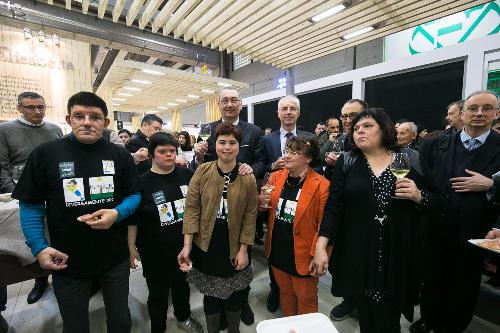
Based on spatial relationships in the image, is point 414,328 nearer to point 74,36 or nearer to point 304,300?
point 304,300

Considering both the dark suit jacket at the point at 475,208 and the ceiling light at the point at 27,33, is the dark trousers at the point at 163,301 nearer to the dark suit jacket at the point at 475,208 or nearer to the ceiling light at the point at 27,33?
the dark suit jacket at the point at 475,208

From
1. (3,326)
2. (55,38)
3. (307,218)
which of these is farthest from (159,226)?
(55,38)

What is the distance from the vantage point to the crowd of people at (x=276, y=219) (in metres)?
1.46

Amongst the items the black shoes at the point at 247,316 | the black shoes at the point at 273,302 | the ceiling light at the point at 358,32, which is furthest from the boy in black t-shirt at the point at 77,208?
the ceiling light at the point at 358,32

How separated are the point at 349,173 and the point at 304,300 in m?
1.01

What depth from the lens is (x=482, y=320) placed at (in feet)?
7.72

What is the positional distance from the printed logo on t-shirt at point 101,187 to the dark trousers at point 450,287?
2.44 m

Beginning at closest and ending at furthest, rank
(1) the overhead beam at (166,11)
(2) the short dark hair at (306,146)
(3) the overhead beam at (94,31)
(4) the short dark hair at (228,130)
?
(4) the short dark hair at (228,130)
(2) the short dark hair at (306,146)
(1) the overhead beam at (166,11)
(3) the overhead beam at (94,31)

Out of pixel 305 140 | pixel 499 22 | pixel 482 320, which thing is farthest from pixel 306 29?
pixel 482 320

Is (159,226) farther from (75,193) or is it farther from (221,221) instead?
(75,193)

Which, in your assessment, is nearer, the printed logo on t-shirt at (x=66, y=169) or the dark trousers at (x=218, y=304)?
the printed logo on t-shirt at (x=66, y=169)

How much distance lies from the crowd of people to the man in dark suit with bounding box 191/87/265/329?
0.02m

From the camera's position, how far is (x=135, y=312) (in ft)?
8.22

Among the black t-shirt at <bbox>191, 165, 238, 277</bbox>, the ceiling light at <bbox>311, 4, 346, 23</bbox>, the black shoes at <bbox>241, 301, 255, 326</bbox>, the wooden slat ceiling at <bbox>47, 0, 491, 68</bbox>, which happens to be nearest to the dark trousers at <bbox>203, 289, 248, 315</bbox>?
the black t-shirt at <bbox>191, 165, 238, 277</bbox>
